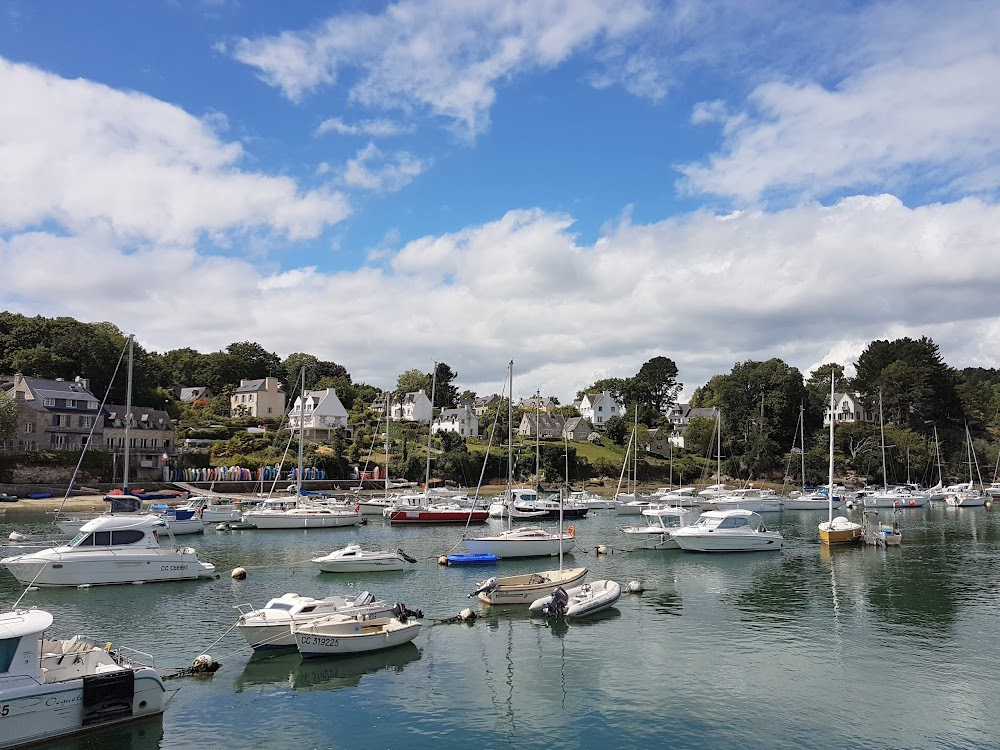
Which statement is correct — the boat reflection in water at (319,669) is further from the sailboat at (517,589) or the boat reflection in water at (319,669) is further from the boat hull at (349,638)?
the sailboat at (517,589)

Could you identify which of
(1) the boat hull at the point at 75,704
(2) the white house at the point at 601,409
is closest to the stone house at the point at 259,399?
(2) the white house at the point at 601,409

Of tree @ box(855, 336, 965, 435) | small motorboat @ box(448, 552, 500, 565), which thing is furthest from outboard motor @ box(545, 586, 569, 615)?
tree @ box(855, 336, 965, 435)

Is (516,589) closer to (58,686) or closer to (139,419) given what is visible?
(58,686)

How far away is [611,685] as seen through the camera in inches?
974

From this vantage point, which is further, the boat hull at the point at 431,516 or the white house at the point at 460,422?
the white house at the point at 460,422

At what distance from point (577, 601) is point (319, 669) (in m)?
13.4

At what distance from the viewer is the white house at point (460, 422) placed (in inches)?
6117

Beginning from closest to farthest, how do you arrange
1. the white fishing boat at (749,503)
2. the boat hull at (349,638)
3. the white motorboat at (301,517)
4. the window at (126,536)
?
the boat hull at (349,638) → the window at (126,536) → the white motorboat at (301,517) → the white fishing boat at (749,503)

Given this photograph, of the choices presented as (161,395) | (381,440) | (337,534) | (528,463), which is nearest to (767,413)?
(528,463)

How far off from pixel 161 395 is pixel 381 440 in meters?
48.6

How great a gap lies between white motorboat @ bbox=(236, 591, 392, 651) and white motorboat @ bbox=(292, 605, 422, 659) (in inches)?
17.9

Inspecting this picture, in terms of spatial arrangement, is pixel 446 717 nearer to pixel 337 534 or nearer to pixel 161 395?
pixel 337 534

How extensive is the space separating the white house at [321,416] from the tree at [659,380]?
85.8 m

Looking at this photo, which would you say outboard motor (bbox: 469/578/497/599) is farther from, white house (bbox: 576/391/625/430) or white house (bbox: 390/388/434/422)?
white house (bbox: 576/391/625/430)
